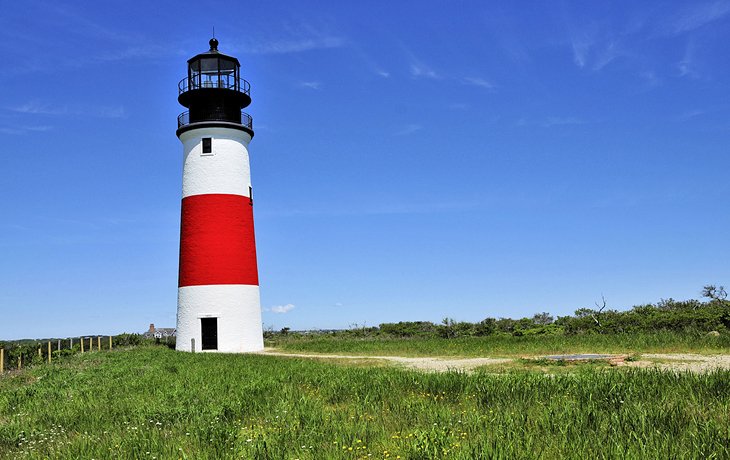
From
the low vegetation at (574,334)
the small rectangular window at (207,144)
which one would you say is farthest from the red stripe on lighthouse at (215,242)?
the low vegetation at (574,334)

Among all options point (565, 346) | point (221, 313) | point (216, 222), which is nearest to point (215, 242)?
point (216, 222)

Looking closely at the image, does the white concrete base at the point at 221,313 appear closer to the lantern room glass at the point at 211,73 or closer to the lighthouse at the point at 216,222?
the lighthouse at the point at 216,222

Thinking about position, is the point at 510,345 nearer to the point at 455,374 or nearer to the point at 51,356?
the point at 455,374

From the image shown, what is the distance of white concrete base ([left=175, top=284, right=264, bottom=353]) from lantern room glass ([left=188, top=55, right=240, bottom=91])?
438 inches

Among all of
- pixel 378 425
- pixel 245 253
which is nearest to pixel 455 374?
pixel 378 425

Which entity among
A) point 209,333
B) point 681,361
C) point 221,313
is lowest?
point 681,361

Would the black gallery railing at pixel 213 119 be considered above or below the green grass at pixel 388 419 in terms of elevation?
above

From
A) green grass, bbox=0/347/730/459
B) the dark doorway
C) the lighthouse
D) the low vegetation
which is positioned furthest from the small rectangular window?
green grass, bbox=0/347/730/459

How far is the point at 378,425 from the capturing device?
24.7 ft

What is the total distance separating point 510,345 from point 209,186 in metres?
16.9

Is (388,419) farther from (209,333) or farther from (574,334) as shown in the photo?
(574,334)

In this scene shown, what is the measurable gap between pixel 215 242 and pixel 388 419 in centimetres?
2341

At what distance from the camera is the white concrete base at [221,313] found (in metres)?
29.9

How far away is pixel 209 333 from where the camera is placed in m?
30.2
